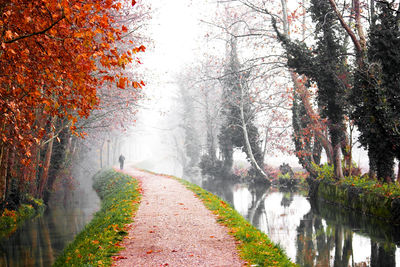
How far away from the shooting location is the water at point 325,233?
866 cm

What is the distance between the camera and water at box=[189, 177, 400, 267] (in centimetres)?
866

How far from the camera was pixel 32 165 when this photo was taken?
1656 cm

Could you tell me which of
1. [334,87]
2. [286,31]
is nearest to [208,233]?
[334,87]

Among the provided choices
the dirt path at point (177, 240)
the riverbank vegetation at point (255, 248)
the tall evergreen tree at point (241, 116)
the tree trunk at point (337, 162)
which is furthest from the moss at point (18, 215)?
the tall evergreen tree at point (241, 116)

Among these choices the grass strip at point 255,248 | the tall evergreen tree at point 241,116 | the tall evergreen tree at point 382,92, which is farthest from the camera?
the tall evergreen tree at point 241,116

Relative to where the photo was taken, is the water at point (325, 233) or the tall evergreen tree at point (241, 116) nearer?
the water at point (325, 233)

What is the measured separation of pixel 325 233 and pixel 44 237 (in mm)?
8533

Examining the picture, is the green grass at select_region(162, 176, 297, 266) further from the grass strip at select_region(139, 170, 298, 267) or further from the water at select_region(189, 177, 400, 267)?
the water at select_region(189, 177, 400, 267)

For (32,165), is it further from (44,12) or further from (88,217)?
(44,12)

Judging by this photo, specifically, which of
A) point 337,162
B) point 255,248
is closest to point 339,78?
point 337,162

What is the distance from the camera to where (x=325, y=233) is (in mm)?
11422

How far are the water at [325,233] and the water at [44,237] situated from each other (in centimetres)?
601

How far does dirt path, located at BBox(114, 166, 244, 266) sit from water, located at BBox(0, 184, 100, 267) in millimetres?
2436

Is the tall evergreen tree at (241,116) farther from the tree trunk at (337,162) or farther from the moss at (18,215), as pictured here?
the moss at (18,215)
